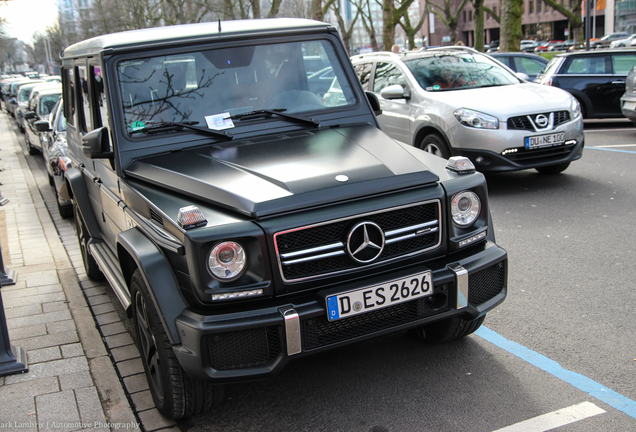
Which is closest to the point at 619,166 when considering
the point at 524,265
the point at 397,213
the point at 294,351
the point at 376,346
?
the point at 524,265

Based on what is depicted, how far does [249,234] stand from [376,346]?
62.0 inches

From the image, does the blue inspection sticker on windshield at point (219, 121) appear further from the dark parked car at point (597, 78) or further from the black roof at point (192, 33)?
the dark parked car at point (597, 78)

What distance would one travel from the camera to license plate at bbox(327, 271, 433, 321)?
9.55ft

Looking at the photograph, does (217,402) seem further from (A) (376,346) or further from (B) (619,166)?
(B) (619,166)

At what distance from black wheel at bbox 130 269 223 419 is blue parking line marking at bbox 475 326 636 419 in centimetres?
179

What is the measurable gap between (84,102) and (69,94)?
2.78 feet

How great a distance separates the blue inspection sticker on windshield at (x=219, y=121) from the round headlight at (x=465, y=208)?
58.0 inches

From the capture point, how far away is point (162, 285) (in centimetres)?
291

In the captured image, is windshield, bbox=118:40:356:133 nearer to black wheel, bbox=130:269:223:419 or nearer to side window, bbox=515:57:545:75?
black wheel, bbox=130:269:223:419

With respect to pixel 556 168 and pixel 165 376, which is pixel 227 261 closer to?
pixel 165 376

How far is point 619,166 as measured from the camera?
9.09 meters

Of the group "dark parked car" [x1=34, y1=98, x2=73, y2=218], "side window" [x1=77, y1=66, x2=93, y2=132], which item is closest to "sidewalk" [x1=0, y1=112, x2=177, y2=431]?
"dark parked car" [x1=34, y1=98, x2=73, y2=218]

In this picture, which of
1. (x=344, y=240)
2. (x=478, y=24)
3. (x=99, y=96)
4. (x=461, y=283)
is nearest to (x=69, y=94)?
(x=99, y=96)

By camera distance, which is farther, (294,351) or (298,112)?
(298,112)
